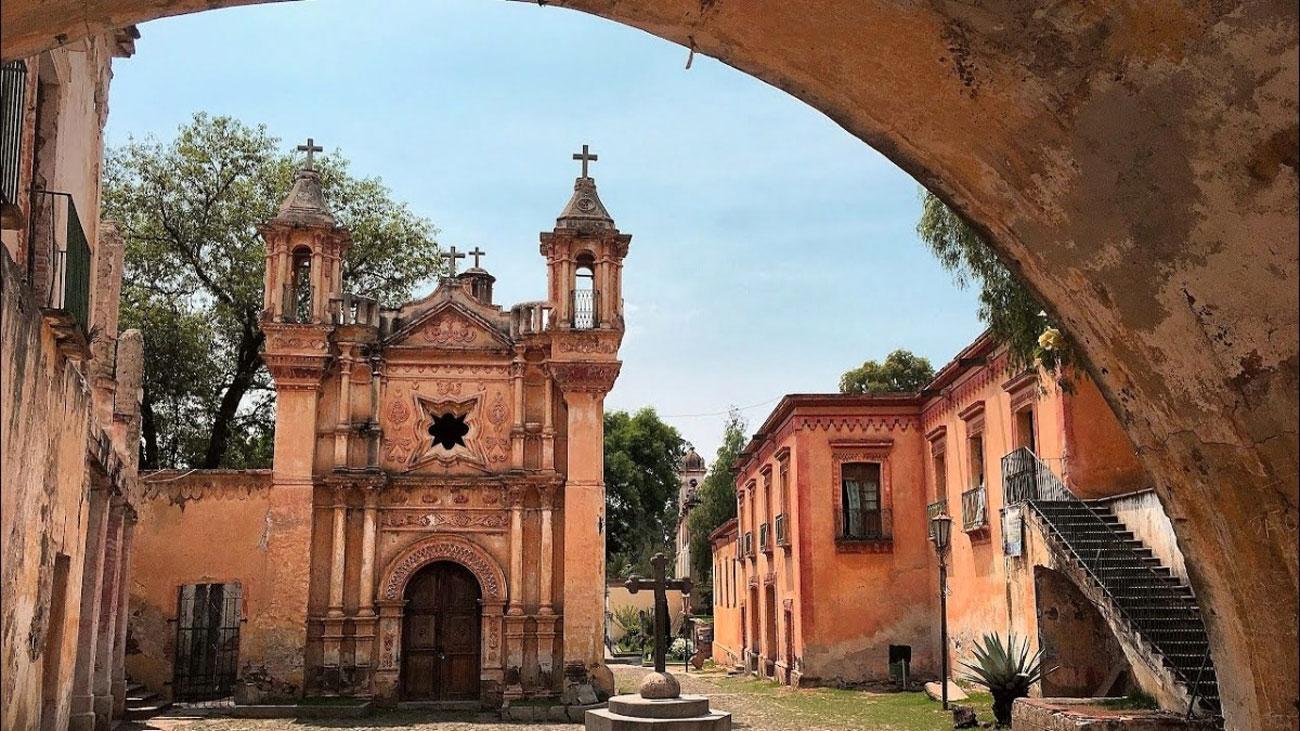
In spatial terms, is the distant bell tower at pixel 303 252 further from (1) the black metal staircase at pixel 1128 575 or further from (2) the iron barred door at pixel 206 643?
(1) the black metal staircase at pixel 1128 575

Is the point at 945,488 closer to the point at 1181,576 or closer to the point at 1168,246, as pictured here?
the point at 1181,576

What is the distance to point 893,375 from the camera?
4222 centimetres

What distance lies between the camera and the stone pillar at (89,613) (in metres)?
13.7

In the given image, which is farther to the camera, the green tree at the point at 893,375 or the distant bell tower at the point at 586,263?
the green tree at the point at 893,375

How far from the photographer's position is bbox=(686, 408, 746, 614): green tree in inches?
1992

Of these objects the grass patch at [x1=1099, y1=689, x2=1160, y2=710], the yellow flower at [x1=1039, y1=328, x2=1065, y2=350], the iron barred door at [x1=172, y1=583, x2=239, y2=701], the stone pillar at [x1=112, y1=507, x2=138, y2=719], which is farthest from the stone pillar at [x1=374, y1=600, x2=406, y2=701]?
the yellow flower at [x1=1039, y1=328, x2=1065, y2=350]

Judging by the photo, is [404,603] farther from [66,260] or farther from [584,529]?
[66,260]

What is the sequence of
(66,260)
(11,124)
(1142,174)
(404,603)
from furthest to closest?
(404,603), (66,260), (11,124), (1142,174)

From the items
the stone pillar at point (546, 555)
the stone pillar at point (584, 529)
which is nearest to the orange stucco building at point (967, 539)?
the stone pillar at point (584, 529)

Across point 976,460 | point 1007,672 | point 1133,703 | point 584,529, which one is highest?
point 976,460

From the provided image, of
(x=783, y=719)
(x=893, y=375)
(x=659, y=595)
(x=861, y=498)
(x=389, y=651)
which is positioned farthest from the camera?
(x=893, y=375)

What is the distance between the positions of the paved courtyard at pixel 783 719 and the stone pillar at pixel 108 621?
113 cm

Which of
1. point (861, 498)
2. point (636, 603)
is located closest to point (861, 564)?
point (861, 498)

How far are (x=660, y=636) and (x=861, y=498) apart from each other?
11.0 m
